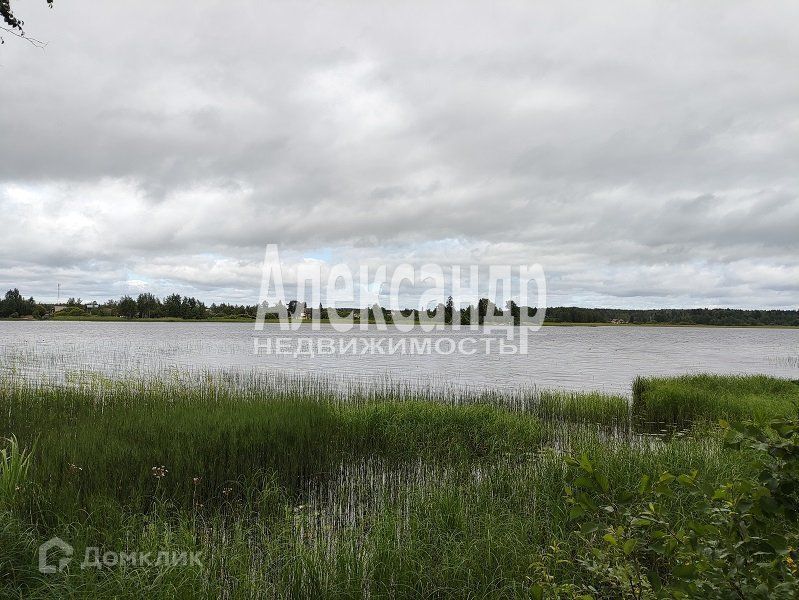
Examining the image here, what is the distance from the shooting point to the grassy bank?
5.24 meters

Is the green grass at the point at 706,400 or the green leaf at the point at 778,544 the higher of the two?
the green leaf at the point at 778,544

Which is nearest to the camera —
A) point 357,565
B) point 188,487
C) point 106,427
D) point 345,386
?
point 357,565

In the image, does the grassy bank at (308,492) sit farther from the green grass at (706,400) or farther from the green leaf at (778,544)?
the green grass at (706,400)

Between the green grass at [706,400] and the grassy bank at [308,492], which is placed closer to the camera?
the grassy bank at [308,492]

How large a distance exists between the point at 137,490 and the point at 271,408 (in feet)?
16.5

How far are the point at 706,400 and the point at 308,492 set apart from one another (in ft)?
47.8

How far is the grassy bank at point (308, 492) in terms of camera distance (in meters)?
5.24

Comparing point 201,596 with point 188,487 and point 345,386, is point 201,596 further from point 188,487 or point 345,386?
point 345,386

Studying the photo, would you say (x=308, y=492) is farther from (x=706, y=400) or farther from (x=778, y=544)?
(x=706, y=400)

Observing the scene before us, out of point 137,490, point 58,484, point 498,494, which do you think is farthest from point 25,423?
point 498,494

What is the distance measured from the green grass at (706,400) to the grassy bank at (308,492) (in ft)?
2.14

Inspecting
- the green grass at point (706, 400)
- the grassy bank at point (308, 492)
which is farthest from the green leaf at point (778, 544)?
the green grass at point (706, 400)

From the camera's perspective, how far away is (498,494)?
7852mm

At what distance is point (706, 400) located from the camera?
16.9 metres
